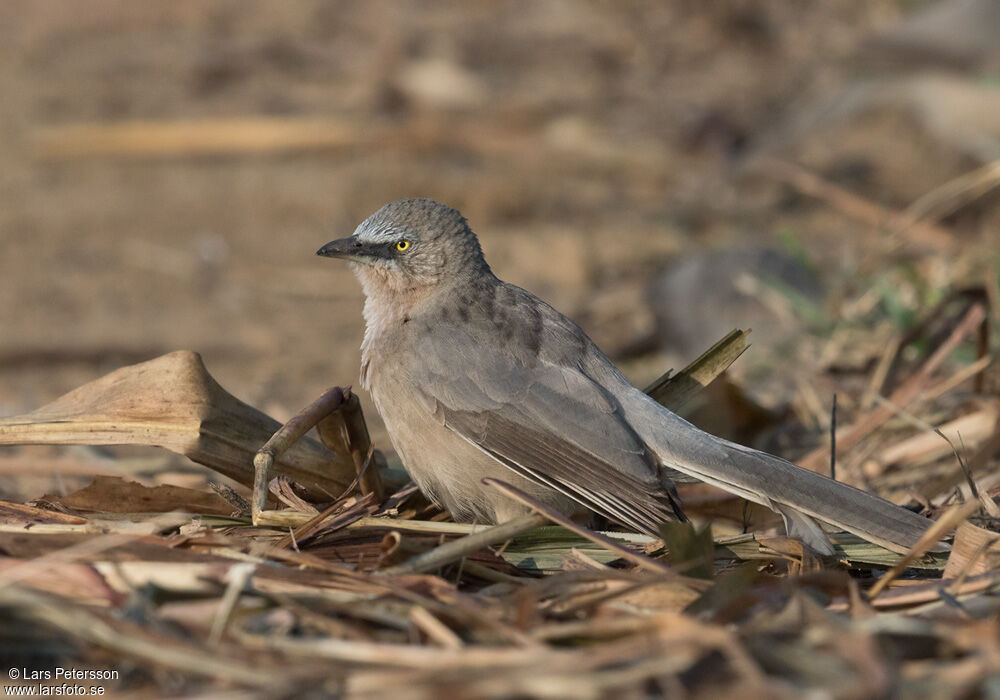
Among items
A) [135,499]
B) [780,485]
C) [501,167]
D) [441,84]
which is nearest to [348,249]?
[135,499]

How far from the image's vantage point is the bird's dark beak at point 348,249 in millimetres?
4477

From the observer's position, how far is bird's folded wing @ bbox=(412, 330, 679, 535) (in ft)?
11.6

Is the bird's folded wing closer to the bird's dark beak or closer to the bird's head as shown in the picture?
the bird's head

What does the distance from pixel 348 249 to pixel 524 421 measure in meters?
1.18

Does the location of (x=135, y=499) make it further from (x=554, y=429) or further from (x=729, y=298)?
(x=729, y=298)

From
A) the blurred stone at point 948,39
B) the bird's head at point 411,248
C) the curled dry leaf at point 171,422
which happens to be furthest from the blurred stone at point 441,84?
the curled dry leaf at point 171,422

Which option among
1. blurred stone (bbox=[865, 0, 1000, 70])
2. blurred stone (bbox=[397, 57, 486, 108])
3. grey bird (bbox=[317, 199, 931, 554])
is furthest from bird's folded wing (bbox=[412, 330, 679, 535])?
blurred stone (bbox=[397, 57, 486, 108])

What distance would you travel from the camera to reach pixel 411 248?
449 centimetres

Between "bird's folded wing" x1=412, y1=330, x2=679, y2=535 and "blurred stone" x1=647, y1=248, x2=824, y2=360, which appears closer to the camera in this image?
"bird's folded wing" x1=412, y1=330, x2=679, y2=535

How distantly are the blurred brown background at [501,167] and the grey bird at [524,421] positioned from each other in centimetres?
180

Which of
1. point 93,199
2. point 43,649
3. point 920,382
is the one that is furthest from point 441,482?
point 93,199

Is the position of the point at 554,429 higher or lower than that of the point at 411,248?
lower

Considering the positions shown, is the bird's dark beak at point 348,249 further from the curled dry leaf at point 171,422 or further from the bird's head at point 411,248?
the curled dry leaf at point 171,422

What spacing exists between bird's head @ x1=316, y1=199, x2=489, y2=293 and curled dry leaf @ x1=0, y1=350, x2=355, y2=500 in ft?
2.98
